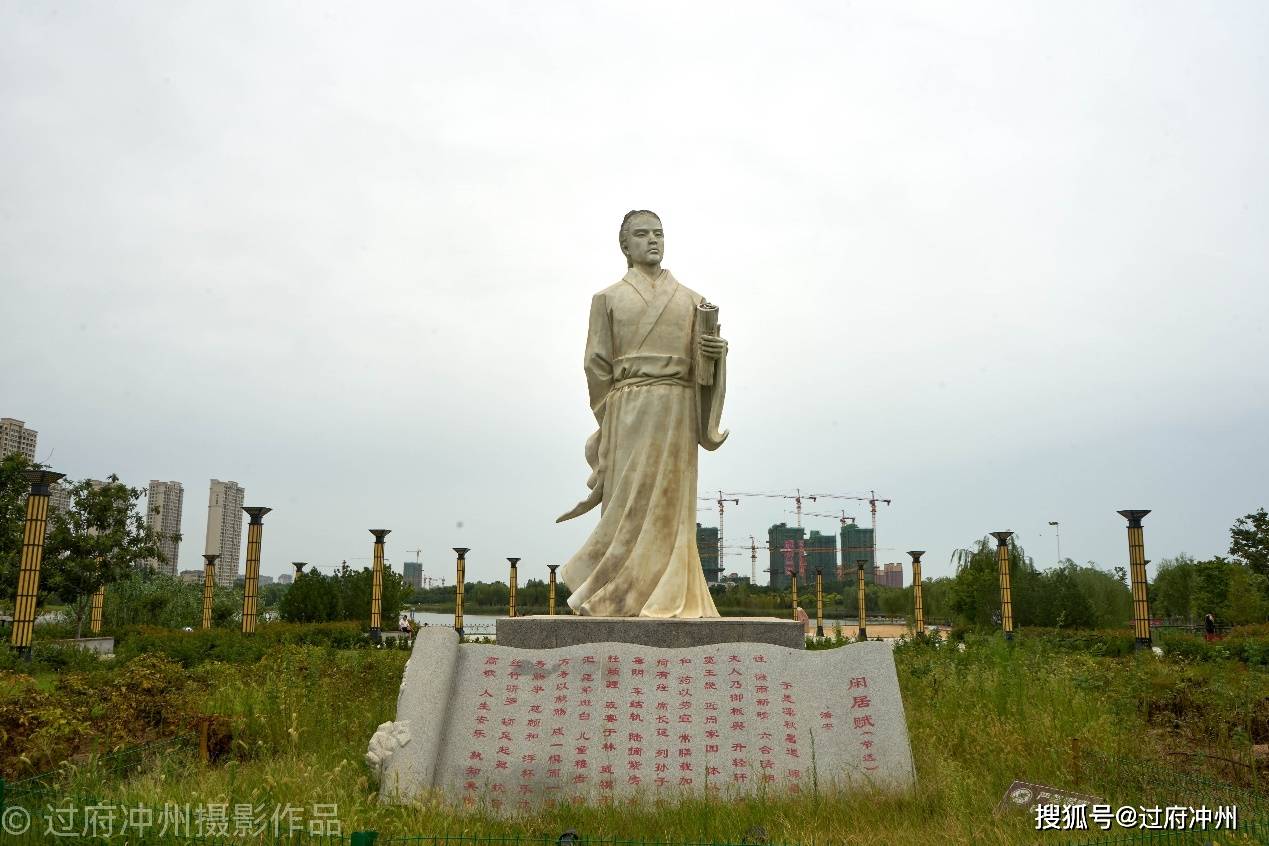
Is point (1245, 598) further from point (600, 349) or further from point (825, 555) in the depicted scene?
point (825, 555)

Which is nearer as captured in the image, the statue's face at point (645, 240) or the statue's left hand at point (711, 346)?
the statue's left hand at point (711, 346)

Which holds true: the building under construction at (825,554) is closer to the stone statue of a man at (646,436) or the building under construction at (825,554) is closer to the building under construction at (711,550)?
the building under construction at (711,550)

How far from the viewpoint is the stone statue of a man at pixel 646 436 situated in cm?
552

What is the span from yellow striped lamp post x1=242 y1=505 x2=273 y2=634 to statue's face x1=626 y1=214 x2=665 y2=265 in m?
11.3

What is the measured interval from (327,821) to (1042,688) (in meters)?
→ 4.73

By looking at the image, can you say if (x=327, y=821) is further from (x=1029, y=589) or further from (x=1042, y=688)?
(x=1029, y=589)

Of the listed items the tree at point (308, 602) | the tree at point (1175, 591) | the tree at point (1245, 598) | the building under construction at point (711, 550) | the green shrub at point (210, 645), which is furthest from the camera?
the building under construction at point (711, 550)

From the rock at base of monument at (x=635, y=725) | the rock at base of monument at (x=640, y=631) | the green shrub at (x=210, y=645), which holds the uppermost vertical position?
the rock at base of monument at (x=640, y=631)

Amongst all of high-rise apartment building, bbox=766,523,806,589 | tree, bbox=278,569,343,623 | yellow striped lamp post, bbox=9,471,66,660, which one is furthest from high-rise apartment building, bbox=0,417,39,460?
high-rise apartment building, bbox=766,523,806,589

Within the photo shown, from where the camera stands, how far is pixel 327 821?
133 inches

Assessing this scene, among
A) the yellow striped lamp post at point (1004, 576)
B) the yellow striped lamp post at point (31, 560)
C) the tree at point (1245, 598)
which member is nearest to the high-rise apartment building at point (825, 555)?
the tree at point (1245, 598)

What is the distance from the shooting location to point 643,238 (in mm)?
6168

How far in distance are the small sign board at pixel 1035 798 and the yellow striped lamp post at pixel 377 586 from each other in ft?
45.7
